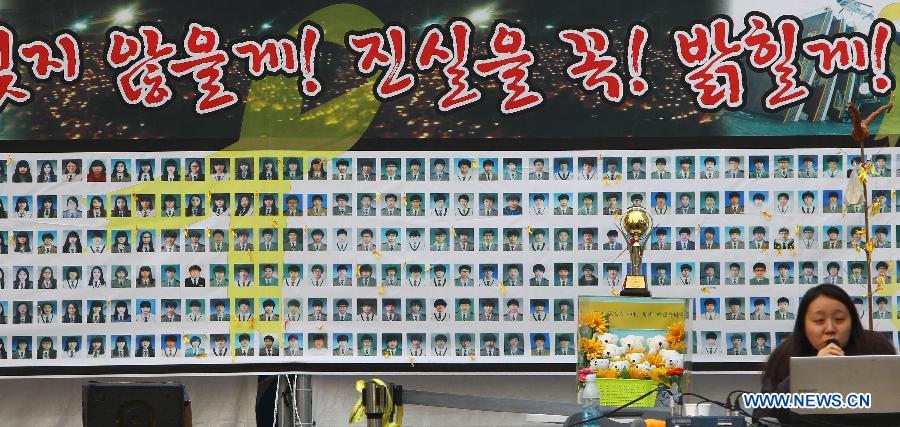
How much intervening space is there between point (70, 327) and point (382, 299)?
1.23m

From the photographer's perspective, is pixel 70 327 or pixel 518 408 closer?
pixel 518 408

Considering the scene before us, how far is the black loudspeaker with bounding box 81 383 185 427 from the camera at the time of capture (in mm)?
3066

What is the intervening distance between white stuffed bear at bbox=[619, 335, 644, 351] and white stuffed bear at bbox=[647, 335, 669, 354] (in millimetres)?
26

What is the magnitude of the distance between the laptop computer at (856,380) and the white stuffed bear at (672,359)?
1111 millimetres

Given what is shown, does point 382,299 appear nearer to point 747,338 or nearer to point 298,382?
point 298,382

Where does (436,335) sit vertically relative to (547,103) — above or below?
below

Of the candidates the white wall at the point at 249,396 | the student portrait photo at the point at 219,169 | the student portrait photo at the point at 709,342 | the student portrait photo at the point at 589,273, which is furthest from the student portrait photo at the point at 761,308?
the student portrait photo at the point at 219,169

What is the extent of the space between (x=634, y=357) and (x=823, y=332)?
57cm

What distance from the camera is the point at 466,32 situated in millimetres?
4492

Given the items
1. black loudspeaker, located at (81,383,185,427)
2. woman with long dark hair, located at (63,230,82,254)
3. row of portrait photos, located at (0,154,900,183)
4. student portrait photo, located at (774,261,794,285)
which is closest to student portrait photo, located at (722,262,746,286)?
student portrait photo, located at (774,261,794,285)

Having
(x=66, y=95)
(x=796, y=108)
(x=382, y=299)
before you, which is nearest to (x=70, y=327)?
(x=66, y=95)

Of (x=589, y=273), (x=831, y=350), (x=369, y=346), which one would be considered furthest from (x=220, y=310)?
(x=831, y=350)

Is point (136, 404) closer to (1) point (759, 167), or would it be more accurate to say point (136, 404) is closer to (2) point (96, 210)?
(2) point (96, 210)

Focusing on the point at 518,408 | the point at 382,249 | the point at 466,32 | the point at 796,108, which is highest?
the point at 466,32
